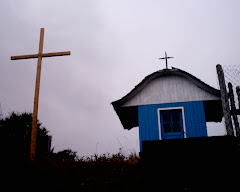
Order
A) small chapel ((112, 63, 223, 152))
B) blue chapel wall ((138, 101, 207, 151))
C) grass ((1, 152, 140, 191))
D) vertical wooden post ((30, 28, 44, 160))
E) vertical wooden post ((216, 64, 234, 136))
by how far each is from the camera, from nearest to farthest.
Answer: grass ((1, 152, 140, 191)) < vertical wooden post ((216, 64, 234, 136)) < vertical wooden post ((30, 28, 44, 160)) < blue chapel wall ((138, 101, 207, 151)) < small chapel ((112, 63, 223, 152))

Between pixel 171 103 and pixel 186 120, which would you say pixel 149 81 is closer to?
pixel 171 103

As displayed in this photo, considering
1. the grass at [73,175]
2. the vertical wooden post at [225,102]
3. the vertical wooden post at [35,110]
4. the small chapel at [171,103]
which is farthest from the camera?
the small chapel at [171,103]

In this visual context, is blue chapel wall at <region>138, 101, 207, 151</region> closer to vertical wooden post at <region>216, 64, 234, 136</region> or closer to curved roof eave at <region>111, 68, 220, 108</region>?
curved roof eave at <region>111, 68, 220, 108</region>

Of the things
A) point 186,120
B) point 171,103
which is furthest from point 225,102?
point 171,103

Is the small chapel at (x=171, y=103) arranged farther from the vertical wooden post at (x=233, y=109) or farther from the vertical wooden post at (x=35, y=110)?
the vertical wooden post at (x=35, y=110)

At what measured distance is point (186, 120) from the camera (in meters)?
8.97

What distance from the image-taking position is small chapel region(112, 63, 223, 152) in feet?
29.4

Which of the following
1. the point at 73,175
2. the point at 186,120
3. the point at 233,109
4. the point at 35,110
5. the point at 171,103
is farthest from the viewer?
the point at 171,103

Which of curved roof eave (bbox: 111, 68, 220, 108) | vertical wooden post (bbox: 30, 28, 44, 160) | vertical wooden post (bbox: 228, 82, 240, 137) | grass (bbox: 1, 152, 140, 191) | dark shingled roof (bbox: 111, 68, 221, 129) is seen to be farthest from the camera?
curved roof eave (bbox: 111, 68, 220, 108)

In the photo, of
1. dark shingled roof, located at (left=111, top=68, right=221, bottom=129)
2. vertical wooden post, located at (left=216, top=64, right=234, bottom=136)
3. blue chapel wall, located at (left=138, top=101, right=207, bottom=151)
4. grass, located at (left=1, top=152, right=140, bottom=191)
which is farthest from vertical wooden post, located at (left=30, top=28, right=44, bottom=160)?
vertical wooden post, located at (left=216, top=64, right=234, bottom=136)

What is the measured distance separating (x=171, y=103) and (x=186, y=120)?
90 cm

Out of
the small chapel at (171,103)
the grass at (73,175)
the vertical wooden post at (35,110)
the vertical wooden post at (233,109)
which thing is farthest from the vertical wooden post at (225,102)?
the vertical wooden post at (35,110)

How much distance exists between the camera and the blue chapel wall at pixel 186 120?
881 centimetres

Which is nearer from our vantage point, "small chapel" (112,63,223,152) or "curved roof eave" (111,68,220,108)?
"small chapel" (112,63,223,152)
